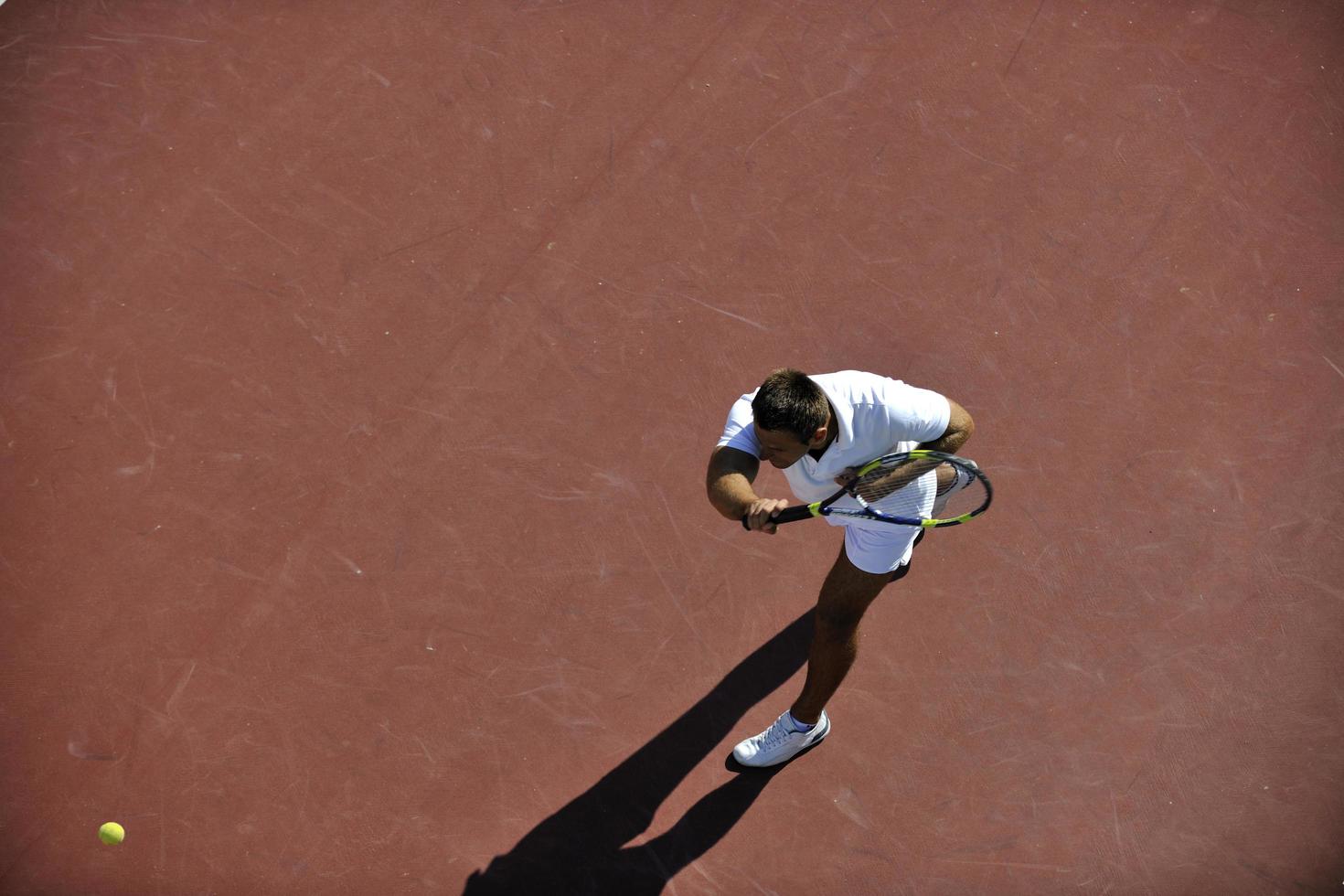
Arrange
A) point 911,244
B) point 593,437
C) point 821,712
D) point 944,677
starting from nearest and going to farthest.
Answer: point 821,712
point 944,677
point 593,437
point 911,244

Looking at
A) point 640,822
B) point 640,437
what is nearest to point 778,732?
point 640,822

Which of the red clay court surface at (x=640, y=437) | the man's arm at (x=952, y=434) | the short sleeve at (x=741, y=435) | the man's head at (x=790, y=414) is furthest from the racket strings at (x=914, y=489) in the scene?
the red clay court surface at (x=640, y=437)

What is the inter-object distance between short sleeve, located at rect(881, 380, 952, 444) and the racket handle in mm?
426

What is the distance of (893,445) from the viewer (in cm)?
386

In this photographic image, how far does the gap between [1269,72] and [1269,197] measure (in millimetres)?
872

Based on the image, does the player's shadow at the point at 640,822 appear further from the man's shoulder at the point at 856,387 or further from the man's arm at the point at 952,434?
the man's shoulder at the point at 856,387

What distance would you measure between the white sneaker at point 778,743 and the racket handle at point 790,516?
1.18 meters

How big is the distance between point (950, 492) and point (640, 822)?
80.1 inches

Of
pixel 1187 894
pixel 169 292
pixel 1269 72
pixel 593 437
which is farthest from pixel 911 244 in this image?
pixel 169 292

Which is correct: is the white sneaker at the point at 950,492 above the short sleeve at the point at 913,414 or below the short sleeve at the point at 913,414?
below

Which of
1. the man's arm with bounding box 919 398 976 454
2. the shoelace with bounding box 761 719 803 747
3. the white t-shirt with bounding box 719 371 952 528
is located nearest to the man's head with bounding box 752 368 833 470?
the white t-shirt with bounding box 719 371 952 528

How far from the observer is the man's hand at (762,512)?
3.63 meters

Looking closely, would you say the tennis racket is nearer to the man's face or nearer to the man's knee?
the man's face

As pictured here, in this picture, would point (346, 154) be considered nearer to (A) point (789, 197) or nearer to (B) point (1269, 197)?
(A) point (789, 197)
